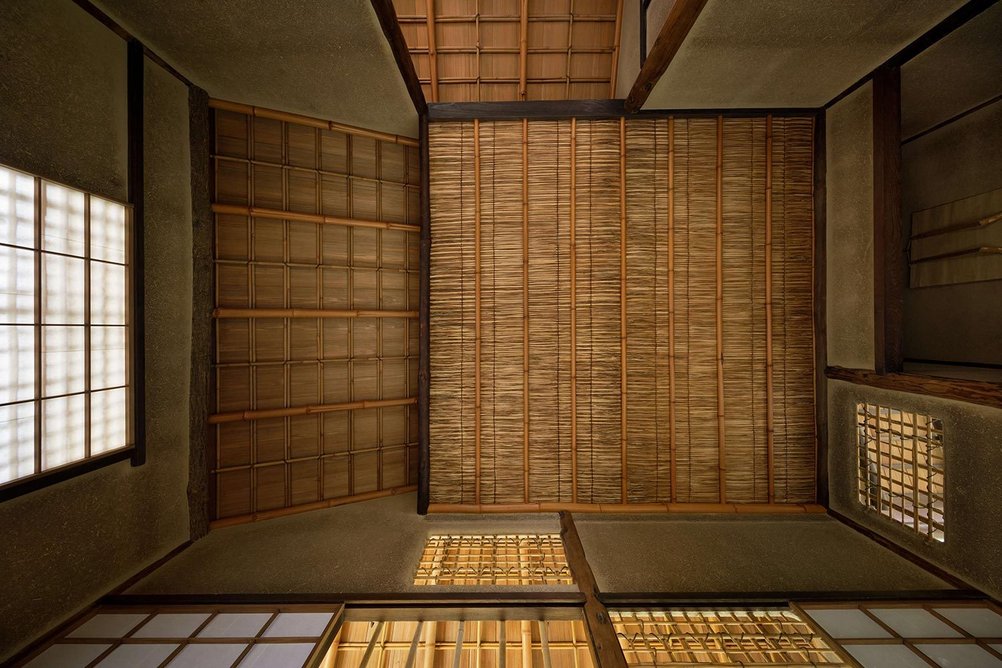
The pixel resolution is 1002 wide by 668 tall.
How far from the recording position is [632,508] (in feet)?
9.88

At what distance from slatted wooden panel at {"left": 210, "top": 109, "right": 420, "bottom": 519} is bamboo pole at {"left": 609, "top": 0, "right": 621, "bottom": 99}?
2076mm

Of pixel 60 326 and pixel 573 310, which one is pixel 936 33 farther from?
pixel 60 326

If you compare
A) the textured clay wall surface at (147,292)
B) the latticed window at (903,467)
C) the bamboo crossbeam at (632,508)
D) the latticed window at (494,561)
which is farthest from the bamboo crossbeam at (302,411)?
the latticed window at (903,467)

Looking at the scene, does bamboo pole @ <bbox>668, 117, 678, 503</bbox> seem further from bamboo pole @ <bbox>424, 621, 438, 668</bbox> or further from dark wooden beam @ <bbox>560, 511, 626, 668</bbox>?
bamboo pole @ <bbox>424, 621, 438, 668</bbox>

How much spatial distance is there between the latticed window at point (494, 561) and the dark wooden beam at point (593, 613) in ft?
0.23

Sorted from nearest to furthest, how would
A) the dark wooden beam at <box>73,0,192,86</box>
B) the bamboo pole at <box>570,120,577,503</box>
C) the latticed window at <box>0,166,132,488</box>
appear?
the latticed window at <box>0,166,132,488</box> → the dark wooden beam at <box>73,0,192,86</box> → the bamboo pole at <box>570,120,577,503</box>

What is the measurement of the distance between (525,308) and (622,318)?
2.60ft

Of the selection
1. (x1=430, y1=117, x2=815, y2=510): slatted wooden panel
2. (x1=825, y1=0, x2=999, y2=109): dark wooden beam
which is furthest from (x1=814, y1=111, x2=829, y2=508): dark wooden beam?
(x1=825, y1=0, x2=999, y2=109): dark wooden beam

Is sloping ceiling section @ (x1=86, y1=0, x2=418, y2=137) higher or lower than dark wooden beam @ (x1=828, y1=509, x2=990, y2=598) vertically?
higher

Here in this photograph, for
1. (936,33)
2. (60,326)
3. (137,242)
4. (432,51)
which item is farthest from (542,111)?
(60,326)

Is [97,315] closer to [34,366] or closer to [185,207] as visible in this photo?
[34,366]

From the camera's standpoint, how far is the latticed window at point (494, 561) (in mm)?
2330

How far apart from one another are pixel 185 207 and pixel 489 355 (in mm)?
2413

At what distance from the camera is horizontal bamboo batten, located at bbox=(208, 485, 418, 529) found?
9.52ft
